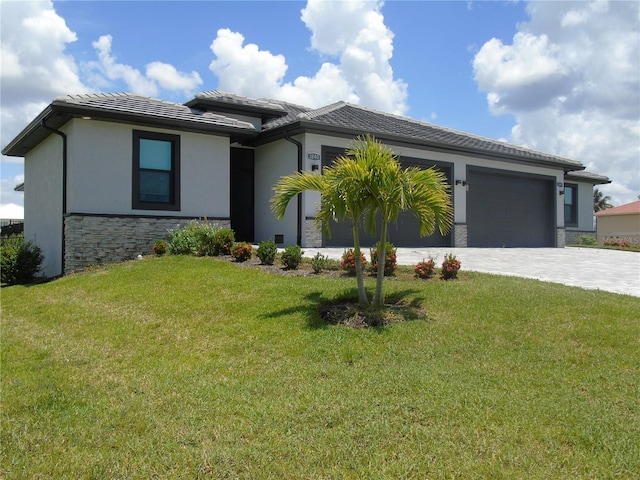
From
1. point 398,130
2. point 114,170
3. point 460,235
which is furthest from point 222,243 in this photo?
point 460,235

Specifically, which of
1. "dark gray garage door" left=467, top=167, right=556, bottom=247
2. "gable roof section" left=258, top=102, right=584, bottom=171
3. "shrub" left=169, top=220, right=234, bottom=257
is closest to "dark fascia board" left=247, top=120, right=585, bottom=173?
"gable roof section" left=258, top=102, right=584, bottom=171

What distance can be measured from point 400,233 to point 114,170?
9523mm

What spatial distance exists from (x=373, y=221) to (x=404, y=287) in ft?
4.05

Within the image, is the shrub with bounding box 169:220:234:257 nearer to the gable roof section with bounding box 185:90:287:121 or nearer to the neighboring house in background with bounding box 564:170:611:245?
the gable roof section with bounding box 185:90:287:121

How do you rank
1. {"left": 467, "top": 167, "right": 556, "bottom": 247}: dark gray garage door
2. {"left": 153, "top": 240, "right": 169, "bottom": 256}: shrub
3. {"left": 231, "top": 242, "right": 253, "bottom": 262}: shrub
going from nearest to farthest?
{"left": 231, "top": 242, "right": 253, "bottom": 262}: shrub < {"left": 153, "top": 240, "right": 169, "bottom": 256}: shrub < {"left": 467, "top": 167, "right": 556, "bottom": 247}: dark gray garage door

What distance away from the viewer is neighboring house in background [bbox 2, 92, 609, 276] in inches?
500

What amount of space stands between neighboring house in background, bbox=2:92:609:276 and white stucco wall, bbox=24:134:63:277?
1.3 inches

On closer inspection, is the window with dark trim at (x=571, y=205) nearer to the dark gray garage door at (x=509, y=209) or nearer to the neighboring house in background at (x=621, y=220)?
the dark gray garage door at (x=509, y=209)

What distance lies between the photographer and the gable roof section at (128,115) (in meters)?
12.2

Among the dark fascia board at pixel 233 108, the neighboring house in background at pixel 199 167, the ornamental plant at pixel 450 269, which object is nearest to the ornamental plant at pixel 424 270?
the ornamental plant at pixel 450 269

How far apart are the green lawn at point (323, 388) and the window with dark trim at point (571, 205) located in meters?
19.5

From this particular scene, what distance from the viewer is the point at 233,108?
16.7 m

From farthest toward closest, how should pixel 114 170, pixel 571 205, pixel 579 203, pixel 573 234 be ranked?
pixel 579 203, pixel 571 205, pixel 573 234, pixel 114 170

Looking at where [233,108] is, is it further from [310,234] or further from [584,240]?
[584,240]
